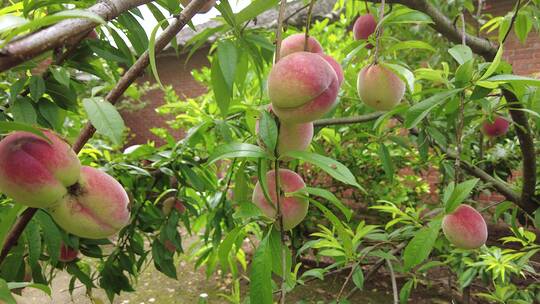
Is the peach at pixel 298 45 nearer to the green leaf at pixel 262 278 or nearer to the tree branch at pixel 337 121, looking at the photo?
the green leaf at pixel 262 278

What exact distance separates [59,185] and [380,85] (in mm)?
474

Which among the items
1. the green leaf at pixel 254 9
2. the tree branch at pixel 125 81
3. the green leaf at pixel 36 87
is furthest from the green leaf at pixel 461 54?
the green leaf at pixel 36 87

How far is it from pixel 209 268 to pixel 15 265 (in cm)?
57

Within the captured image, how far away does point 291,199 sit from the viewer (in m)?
0.56

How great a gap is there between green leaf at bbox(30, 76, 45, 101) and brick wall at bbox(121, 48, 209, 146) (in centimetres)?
511

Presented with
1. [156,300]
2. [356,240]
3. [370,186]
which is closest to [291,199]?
[356,240]

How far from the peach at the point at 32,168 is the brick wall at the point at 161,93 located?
17.9ft

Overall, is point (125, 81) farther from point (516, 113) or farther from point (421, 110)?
point (516, 113)

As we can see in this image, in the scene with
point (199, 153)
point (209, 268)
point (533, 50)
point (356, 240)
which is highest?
point (199, 153)

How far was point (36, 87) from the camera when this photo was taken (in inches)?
28.1

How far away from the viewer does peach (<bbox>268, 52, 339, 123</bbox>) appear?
47cm

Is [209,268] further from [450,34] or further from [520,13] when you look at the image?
[520,13]

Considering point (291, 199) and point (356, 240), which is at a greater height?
point (291, 199)

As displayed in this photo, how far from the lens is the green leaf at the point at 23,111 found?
2.22 feet
